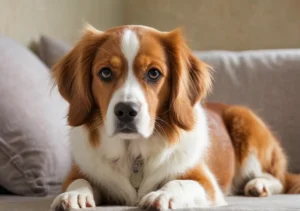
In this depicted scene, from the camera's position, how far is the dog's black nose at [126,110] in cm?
167

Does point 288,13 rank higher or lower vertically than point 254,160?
higher

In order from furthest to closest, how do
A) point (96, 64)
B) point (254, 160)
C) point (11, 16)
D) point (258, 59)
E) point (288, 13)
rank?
point (288, 13)
point (258, 59)
point (11, 16)
point (254, 160)
point (96, 64)

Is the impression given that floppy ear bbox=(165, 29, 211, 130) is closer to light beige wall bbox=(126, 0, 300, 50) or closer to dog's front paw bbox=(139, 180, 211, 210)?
dog's front paw bbox=(139, 180, 211, 210)

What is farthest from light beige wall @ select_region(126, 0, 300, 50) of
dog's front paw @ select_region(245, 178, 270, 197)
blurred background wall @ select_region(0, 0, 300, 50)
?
dog's front paw @ select_region(245, 178, 270, 197)

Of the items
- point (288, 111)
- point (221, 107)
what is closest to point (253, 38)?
point (288, 111)

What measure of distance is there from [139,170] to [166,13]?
180cm

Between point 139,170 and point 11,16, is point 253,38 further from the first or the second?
point 139,170

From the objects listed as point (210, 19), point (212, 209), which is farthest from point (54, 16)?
point (212, 209)

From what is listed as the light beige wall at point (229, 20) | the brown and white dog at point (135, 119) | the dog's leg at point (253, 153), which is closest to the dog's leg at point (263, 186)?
the dog's leg at point (253, 153)

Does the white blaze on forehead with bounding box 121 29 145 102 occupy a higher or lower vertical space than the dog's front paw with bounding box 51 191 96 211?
higher

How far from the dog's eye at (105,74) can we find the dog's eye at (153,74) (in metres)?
0.11

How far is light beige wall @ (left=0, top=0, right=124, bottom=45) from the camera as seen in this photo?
265cm

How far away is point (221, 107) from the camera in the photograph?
254cm

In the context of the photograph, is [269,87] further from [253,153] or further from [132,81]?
[132,81]
